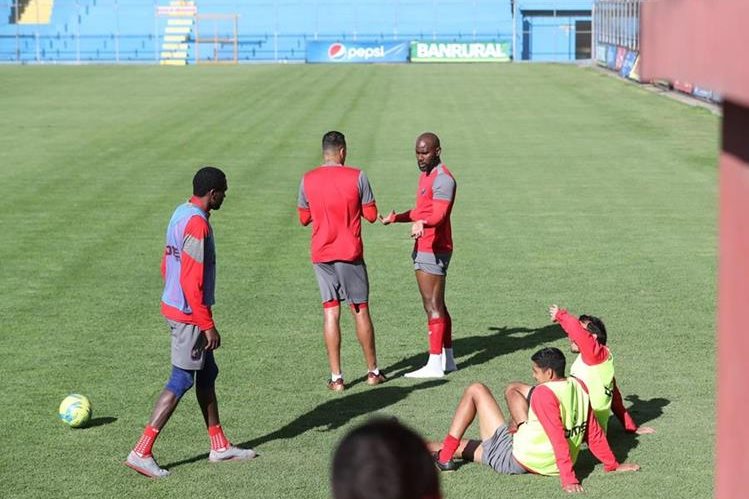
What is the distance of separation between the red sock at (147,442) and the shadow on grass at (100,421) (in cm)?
143

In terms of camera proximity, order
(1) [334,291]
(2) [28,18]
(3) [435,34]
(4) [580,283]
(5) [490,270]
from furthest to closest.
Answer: (2) [28,18]
(3) [435,34]
(5) [490,270]
(4) [580,283]
(1) [334,291]

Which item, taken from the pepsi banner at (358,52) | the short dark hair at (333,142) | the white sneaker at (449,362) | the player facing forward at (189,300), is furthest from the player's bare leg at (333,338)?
the pepsi banner at (358,52)

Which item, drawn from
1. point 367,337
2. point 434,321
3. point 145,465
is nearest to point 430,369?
point 434,321

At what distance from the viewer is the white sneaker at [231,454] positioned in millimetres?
9484

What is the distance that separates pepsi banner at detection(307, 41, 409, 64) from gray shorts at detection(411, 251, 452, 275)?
64.9 m

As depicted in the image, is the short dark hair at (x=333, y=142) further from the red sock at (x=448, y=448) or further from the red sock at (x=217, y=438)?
the red sock at (x=448, y=448)

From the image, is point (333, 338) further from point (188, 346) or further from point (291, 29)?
point (291, 29)

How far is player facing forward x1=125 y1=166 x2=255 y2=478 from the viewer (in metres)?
8.88

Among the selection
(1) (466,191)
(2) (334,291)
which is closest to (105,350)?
(2) (334,291)

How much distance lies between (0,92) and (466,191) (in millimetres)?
29297

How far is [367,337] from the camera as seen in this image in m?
11.6

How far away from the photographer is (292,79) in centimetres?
5747

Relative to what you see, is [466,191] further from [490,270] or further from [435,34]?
[435,34]

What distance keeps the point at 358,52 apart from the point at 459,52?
5636mm
